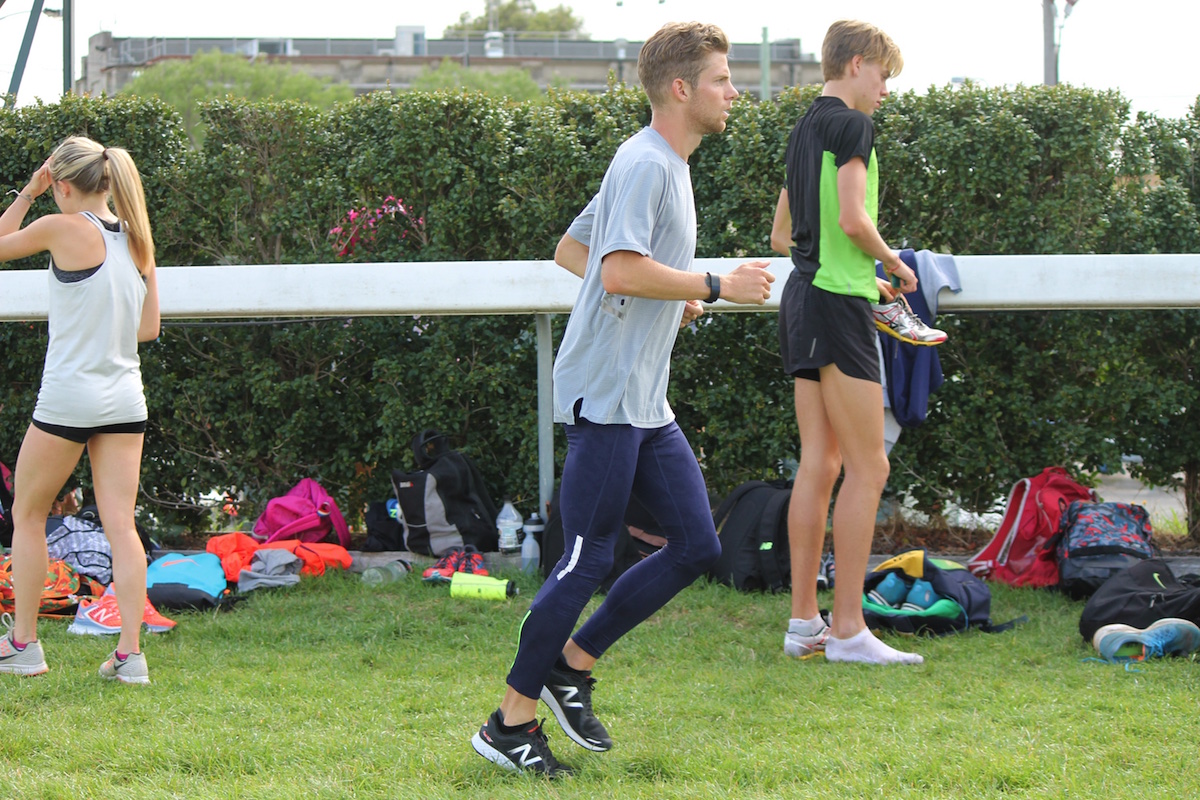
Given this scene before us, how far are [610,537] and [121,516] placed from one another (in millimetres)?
2014

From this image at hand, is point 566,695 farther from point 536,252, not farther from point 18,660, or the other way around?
point 536,252

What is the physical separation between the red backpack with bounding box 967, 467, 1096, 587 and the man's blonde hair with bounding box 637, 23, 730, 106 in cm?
320

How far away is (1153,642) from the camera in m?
4.07

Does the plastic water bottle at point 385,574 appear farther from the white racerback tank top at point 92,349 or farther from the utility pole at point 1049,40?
the utility pole at point 1049,40

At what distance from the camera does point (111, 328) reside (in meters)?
4.07

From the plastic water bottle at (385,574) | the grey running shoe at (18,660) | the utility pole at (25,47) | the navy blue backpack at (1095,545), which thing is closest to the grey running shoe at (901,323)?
the navy blue backpack at (1095,545)

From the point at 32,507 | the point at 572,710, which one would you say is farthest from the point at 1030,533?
the point at 32,507

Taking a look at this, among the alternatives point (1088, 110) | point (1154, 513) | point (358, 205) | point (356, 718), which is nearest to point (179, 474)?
point (358, 205)

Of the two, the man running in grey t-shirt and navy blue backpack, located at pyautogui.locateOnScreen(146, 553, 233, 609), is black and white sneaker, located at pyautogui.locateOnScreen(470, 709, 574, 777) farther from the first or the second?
navy blue backpack, located at pyautogui.locateOnScreen(146, 553, 233, 609)

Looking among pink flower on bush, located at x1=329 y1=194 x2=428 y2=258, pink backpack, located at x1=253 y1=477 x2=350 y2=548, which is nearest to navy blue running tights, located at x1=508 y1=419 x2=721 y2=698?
pink backpack, located at x1=253 y1=477 x2=350 y2=548

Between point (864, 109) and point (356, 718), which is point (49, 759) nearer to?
point (356, 718)

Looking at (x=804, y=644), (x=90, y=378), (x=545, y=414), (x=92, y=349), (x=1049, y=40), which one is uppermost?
(x=1049, y=40)

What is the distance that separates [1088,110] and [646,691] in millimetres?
3819

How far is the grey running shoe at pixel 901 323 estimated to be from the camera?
4352 mm
